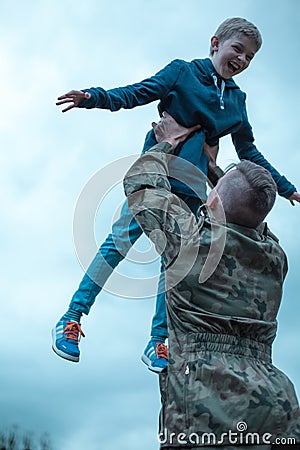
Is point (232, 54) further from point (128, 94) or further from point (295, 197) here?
point (295, 197)

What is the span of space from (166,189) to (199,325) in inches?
28.9

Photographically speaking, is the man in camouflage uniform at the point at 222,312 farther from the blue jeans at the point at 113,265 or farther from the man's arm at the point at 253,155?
the man's arm at the point at 253,155

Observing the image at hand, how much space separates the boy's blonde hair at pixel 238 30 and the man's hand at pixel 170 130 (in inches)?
24.9

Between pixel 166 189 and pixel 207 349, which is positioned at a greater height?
pixel 166 189

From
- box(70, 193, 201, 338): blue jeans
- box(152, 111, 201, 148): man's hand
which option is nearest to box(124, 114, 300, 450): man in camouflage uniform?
box(152, 111, 201, 148): man's hand

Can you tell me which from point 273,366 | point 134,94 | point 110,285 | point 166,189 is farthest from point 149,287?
point 134,94

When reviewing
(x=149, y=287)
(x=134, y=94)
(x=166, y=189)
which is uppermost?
(x=134, y=94)

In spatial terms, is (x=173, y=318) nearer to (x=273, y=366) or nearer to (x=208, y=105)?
(x=273, y=366)

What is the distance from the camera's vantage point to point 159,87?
4.17 m

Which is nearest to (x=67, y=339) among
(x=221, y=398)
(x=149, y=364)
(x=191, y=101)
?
(x=149, y=364)

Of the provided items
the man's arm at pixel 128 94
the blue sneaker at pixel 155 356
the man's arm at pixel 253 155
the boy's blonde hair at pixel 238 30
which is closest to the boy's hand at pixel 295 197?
the man's arm at pixel 253 155

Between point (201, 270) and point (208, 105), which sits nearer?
point (201, 270)

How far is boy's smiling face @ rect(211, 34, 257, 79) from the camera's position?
4246mm

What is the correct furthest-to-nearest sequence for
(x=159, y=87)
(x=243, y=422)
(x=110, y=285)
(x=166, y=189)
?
(x=159, y=87) < (x=110, y=285) < (x=166, y=189) < (x=243, y=422)
